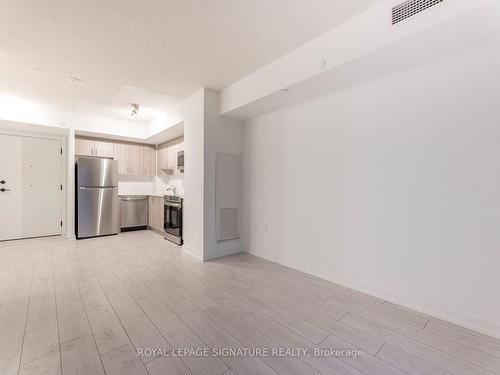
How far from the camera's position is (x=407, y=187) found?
230 centimetres

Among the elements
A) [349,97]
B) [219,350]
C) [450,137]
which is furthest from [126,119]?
[450,137]

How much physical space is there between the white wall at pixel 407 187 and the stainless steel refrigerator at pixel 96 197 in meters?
4.09

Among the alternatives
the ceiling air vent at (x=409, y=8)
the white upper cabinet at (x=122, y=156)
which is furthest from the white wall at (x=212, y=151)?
the white upper cabinet at (x=122, y=156)

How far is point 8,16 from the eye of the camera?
6.90 feet

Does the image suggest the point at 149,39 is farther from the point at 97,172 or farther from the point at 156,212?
the point at 156,212

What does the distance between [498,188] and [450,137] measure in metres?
0.53

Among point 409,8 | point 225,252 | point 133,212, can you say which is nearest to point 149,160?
point 133,212

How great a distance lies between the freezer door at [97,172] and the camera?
4.93m

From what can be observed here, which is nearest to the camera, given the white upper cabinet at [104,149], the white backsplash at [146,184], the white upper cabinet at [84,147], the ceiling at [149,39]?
the ceiling at [149,39]

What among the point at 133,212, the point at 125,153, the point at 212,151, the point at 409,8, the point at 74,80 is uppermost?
the point at 74,80

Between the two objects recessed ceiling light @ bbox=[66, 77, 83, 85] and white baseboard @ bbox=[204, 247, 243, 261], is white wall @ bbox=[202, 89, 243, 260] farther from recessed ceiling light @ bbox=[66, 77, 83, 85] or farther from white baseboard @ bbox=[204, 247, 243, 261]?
recessed ceiling light @ bbox=[66, 77, 83, 85]

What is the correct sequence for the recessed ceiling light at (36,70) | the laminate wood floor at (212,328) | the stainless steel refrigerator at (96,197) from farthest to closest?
1. the stainless steel refrigerator at (96,197)
2. the recessed ceiling light at (36,70)
3. the laminate wood floor at (212,328)

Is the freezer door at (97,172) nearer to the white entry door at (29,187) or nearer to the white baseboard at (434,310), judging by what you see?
the white entry door at (29,187)

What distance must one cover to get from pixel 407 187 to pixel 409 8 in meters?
1.51
